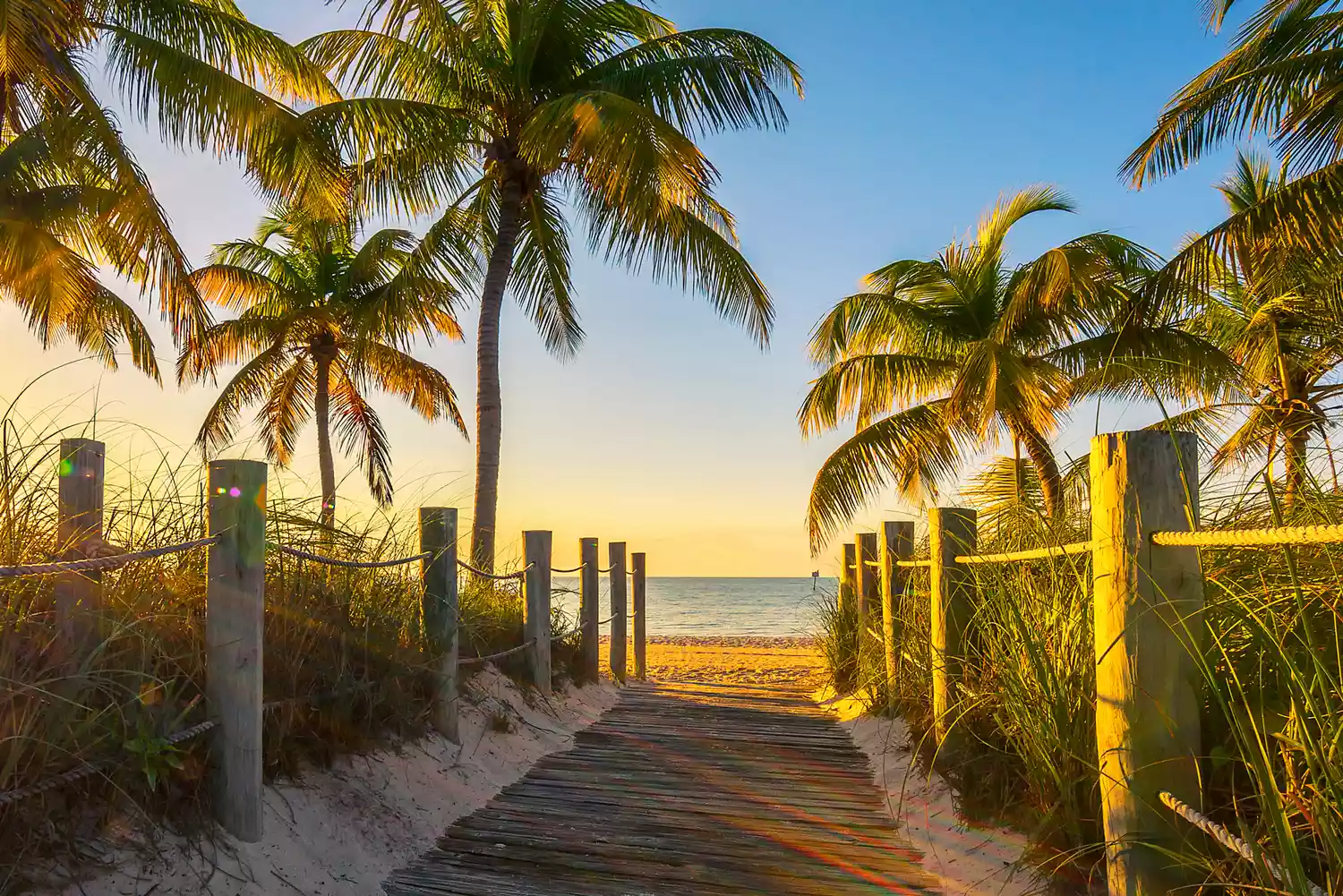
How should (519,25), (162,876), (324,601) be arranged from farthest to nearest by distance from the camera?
(519,25), (324,601), (162,876)

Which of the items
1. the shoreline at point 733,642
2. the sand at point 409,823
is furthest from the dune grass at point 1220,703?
the shoreline at point 733,642

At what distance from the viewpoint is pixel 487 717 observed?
5527 millimetres

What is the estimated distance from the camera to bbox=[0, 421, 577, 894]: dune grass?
8.14 feet

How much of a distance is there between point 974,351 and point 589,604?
5568 millimetres

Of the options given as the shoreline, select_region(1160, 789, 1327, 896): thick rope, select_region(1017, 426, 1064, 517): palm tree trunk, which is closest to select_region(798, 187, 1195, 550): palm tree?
select_region(1017, 426, 1064, 517): palm tree trunk

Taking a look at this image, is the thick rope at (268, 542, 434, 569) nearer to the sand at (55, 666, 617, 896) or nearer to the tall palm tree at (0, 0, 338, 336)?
the sand at (55, 666, 617, 896)

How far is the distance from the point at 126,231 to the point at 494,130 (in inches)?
167

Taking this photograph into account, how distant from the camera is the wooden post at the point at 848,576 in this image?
871 cm

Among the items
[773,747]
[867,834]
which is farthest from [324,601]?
[773,747]

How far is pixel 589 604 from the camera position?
8.53m

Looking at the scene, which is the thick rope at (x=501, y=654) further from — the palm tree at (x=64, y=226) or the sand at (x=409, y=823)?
the palm tree at (x=64, y=226)

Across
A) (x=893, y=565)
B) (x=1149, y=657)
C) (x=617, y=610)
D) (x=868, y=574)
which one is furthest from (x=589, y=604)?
(x=1149, y=657)

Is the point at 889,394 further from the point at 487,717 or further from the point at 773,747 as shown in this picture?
the point at 487,717

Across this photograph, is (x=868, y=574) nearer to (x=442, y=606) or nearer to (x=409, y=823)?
(x=442, y=606)
